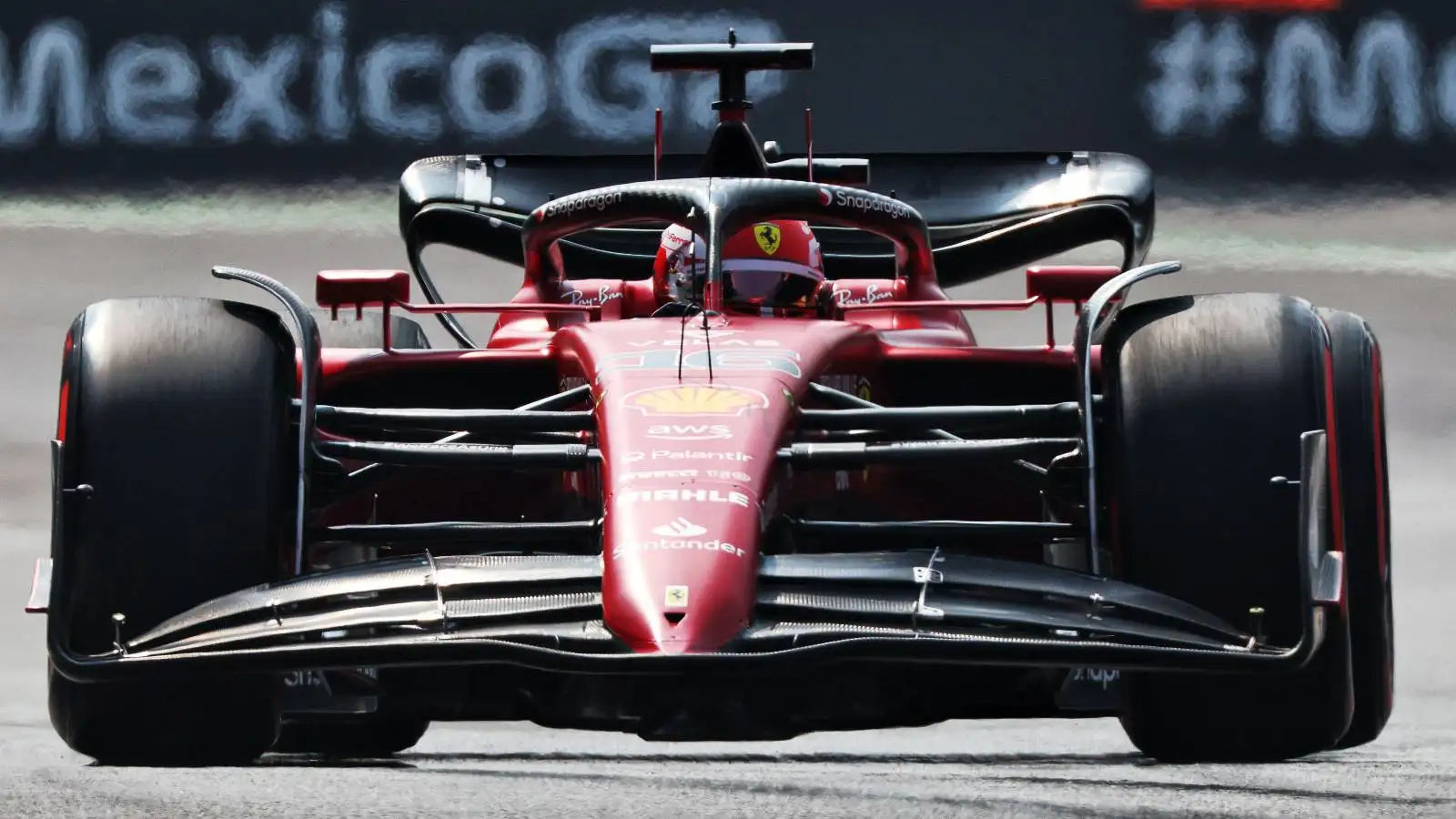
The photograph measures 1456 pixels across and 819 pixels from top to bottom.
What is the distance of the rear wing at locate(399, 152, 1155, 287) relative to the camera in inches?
378

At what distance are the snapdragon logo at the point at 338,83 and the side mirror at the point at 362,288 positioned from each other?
28.2 feet

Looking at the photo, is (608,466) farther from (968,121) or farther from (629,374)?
(968,121)

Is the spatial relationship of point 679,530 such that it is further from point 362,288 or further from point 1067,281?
point 362,288

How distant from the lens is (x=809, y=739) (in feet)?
26.7

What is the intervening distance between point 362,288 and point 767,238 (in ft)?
4.57

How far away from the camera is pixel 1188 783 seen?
5375 millimetres

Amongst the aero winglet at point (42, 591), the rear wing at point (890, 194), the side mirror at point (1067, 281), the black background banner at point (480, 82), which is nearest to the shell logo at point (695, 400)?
the side mirror at point (1067, 281)

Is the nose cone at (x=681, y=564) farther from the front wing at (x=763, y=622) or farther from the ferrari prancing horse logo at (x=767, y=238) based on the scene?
the ferrari prancing horse logo at (x=767, y=238)

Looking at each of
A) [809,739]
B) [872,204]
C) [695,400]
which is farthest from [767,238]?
[695,400]

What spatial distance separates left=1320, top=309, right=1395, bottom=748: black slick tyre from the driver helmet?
6.07 ft

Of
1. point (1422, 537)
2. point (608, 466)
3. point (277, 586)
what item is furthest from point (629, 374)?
point (1422, 537)

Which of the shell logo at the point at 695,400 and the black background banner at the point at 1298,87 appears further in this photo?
the black background banner at the point at 1298,87

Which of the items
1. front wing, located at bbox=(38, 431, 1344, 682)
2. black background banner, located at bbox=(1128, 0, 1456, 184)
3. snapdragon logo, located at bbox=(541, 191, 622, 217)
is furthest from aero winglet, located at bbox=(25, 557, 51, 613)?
black background banner, located at bbox=(1128, 0, 1456, 184)

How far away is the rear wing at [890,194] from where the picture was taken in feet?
31.5
